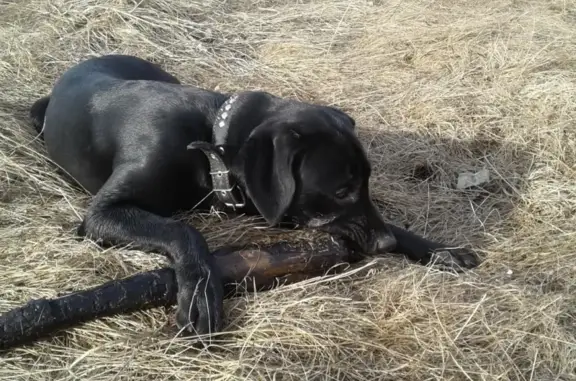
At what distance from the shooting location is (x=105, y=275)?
3.02 metres

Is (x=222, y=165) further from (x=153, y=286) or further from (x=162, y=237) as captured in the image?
(x=153, y=286)

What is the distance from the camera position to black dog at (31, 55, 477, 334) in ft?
10.0

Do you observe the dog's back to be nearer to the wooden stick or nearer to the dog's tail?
the dog's tail

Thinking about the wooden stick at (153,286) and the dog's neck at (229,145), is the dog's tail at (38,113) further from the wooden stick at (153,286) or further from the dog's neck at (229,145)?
the wooden stick at (153,286)

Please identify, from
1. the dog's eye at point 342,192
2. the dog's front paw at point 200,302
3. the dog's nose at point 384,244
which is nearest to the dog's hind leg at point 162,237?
the dog's front paw at point 200,302

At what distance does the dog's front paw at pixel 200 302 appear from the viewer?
8.66 feet

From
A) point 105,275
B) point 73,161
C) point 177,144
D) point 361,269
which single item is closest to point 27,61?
point 73,161

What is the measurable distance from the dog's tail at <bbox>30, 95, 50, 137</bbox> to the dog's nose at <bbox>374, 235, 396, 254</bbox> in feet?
7.72

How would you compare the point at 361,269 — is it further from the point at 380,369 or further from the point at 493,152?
the point at 493,152

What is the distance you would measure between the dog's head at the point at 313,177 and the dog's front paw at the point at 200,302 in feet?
1.42

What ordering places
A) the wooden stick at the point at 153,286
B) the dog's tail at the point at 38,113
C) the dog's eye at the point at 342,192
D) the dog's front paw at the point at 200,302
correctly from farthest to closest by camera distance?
the dog's tail at the point at 38,113 < the dog's eye at the point at 342,192 < the dog's front paw at the point at 200,302 < the wooden stick at the point at 153,286

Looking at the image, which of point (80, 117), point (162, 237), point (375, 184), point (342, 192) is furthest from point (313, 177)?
point (80, 117)

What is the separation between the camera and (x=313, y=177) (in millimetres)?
3143

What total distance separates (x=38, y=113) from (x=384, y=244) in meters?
2.51
